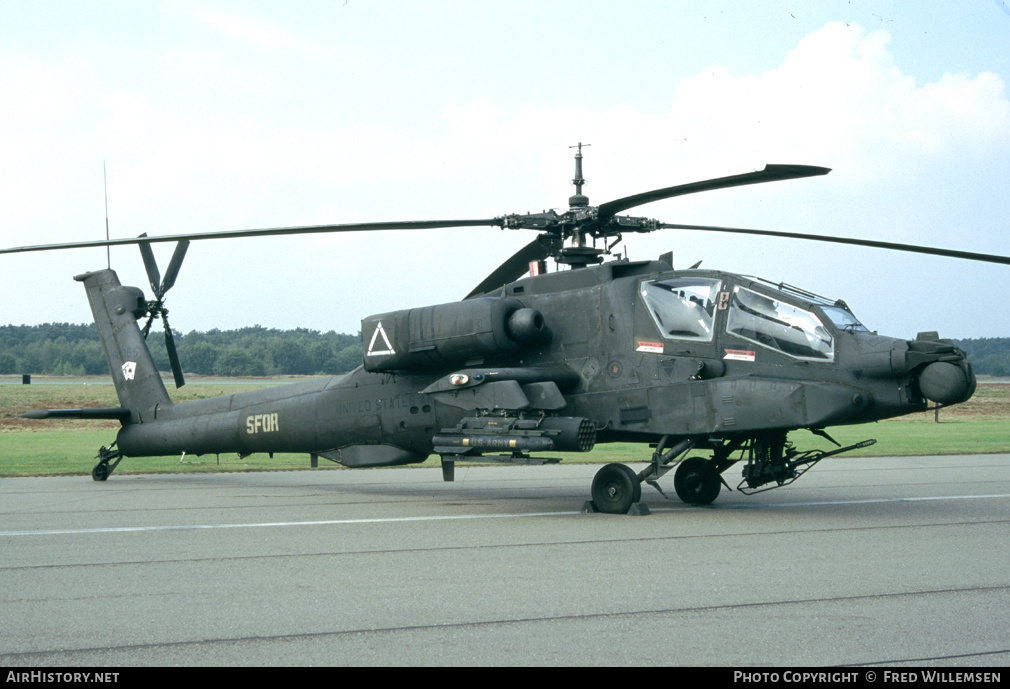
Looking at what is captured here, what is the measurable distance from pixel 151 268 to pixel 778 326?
11.4 m

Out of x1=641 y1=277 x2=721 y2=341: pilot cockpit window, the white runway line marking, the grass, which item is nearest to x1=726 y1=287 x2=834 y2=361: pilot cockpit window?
x1=641 y1=277 x2=721 y2=341: pilot cockpit window

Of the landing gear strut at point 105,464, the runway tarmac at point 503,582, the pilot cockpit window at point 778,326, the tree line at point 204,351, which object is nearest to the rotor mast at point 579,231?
the pilot cockpit window at point 778,326

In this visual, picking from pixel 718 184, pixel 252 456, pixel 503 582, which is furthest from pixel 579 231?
pixel 252 456

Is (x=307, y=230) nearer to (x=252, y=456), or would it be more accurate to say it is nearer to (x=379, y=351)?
(x=379, y=351)

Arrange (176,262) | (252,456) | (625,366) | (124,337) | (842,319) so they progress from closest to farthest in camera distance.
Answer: (842,319), (625,366), (176,262), (124,337), (252,456)

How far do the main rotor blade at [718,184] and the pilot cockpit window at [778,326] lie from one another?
1.55 meters

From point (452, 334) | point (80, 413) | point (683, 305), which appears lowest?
point (80, 413)

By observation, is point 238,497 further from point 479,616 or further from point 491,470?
point 479,616

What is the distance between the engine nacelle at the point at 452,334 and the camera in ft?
39.2

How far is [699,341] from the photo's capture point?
1101cm

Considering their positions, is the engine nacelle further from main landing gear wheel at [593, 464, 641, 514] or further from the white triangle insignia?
main landing gear wheel at [593, 464, 641, 514]

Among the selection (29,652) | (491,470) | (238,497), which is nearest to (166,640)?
(29,652)

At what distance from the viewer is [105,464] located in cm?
1642

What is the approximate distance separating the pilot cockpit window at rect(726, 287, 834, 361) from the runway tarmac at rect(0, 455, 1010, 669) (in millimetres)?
1907
